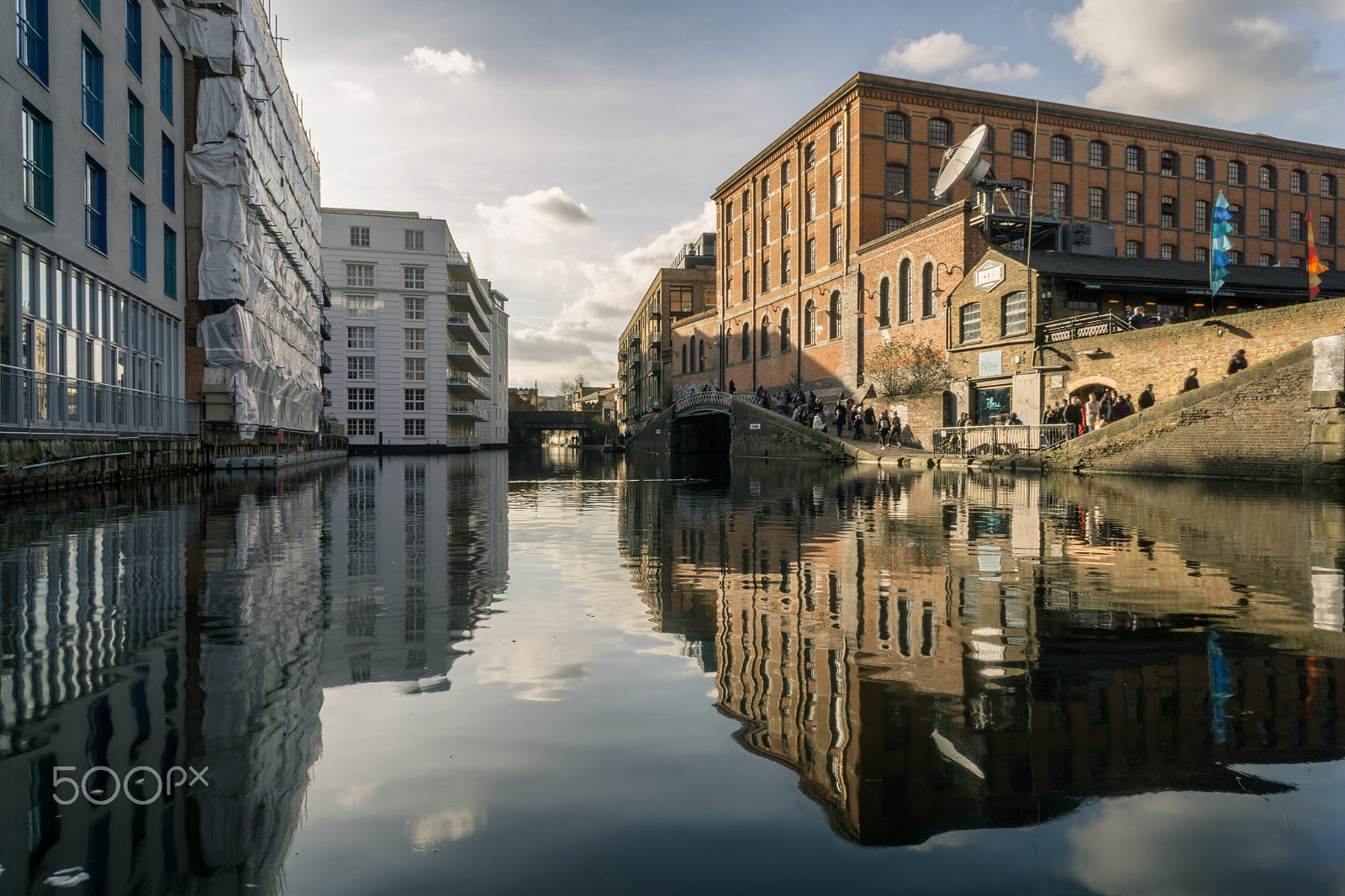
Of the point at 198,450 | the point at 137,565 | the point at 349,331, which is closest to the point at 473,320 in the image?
the point at 349,331

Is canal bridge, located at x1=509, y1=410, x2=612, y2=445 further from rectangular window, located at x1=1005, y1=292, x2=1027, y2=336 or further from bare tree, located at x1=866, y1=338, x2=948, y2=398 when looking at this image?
rectangular window, located at x1=1005, y1=292, x2=1027, y2=336

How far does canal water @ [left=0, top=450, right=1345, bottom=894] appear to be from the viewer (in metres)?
2.11

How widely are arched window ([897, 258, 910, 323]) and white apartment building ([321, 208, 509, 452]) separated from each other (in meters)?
32.8

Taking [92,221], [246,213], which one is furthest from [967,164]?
[92,221]

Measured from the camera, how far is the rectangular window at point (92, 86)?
17.8 metres

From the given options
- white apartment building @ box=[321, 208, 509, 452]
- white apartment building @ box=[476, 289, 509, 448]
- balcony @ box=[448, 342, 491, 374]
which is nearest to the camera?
white apartment building @ box=[321, 208, 509, 452]

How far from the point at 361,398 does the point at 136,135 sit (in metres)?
40.2

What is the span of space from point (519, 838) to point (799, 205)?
5232cm

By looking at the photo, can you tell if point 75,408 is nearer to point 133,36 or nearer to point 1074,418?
point 133,36

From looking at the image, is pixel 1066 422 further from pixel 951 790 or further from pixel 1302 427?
pixel 951 790

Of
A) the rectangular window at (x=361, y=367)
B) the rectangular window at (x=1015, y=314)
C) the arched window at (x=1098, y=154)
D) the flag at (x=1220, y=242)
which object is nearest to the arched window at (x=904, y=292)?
the rectangular window at (x=1015, y=314)

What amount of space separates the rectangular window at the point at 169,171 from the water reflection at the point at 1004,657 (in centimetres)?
2069

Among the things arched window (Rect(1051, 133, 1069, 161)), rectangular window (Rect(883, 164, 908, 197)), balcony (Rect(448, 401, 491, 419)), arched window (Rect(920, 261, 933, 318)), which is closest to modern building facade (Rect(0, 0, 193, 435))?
arched window (Rect(920, 261, 933, 318))

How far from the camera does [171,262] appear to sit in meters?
23.6
